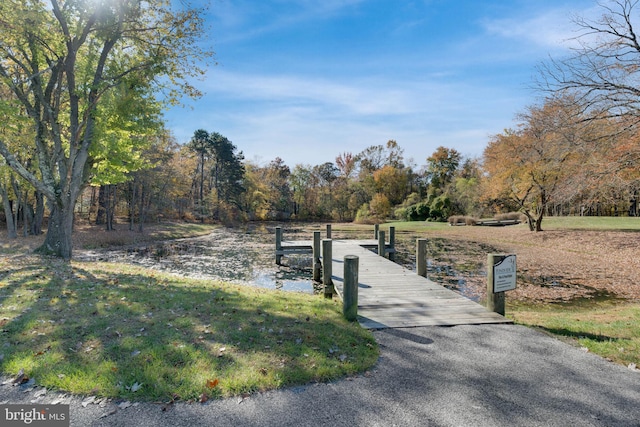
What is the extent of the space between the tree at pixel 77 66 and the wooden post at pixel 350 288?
33.1ft

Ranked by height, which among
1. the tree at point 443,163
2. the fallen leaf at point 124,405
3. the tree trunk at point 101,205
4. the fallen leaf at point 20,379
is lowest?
the fallen leaf at point 124,405

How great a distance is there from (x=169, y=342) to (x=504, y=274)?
18.0 ft

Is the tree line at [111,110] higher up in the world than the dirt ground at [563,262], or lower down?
higher up

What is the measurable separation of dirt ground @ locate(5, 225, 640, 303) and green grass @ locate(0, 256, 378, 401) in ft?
21.7

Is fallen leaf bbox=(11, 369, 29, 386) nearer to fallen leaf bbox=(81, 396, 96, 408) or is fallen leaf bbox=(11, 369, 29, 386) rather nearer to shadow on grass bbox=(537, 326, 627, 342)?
fallen leaf bbox=(81, 396, 96, 408)

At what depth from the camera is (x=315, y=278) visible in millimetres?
12648

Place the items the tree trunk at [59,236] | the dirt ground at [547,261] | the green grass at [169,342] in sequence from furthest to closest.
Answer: the tree trunk at [59,236]
the dirt ground at [547,261]
the green grass at [169,342]

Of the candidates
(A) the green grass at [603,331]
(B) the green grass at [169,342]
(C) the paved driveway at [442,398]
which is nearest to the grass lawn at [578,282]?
(A) the green grass at [603,331]

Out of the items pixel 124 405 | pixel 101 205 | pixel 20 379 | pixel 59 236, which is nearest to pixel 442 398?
pixel 124 405

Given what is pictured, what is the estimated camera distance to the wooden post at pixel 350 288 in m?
5.73

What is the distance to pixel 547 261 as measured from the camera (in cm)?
1545

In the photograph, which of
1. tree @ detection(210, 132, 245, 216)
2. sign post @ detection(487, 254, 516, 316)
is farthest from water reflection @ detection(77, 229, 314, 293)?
tree @ detection(210, 132, 245, 216)

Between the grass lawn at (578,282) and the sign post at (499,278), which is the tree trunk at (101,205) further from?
the sign post at (499,278)

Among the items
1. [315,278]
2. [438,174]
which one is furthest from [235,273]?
[438,174]
